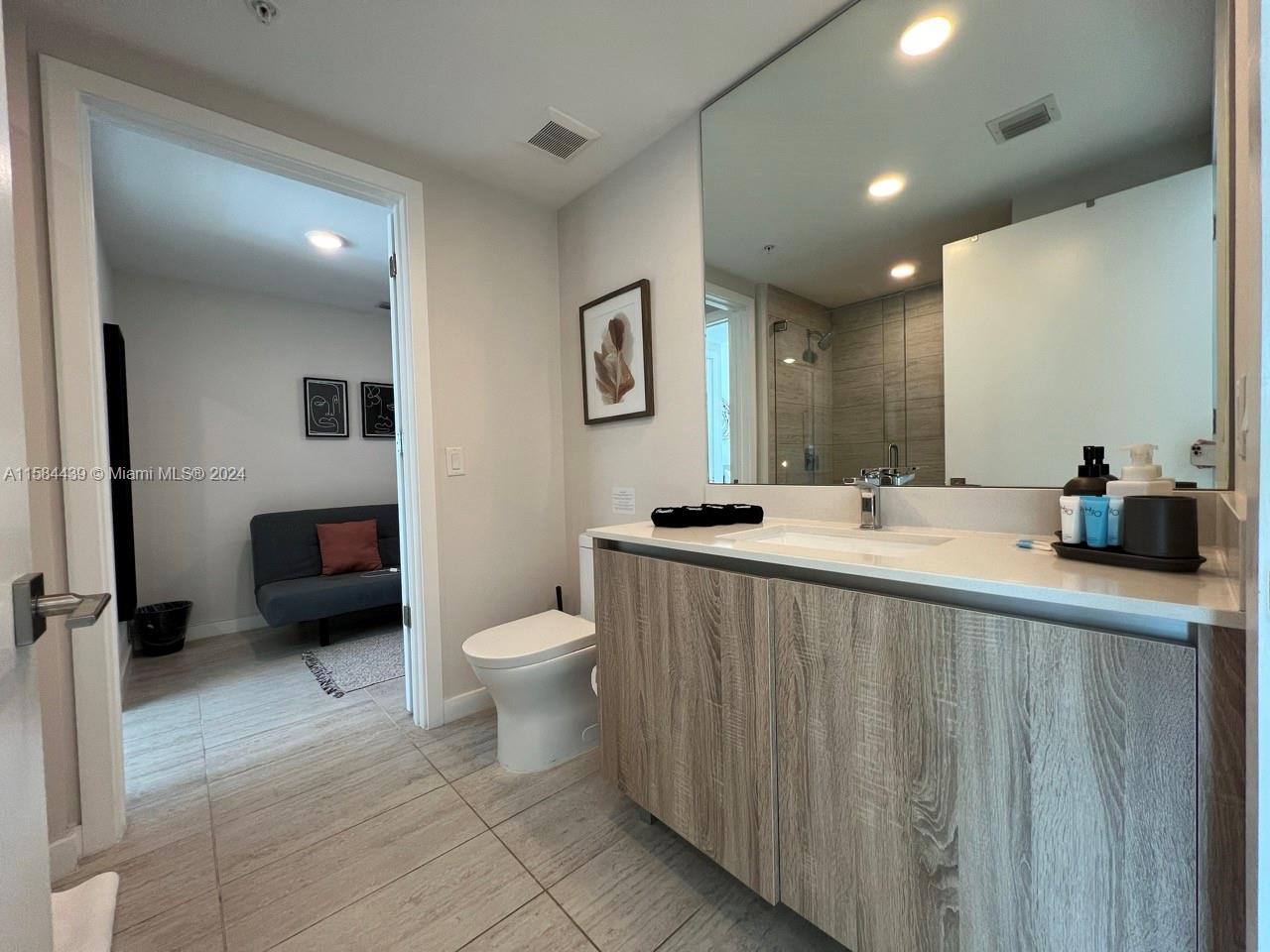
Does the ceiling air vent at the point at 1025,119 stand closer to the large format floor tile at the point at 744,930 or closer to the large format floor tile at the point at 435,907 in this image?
the large format floor tile at the point at 744,930

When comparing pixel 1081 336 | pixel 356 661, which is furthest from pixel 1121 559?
pixel 356 661

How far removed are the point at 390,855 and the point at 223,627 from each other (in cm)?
292

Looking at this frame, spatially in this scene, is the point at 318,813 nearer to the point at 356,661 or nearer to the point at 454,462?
the point at 454,462

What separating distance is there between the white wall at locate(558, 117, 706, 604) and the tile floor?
3.46 ft

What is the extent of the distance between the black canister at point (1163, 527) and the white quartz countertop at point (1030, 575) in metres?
0.04

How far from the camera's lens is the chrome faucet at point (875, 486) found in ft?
4.68

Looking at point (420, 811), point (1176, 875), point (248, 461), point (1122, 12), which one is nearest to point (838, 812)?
point (1176, 875)

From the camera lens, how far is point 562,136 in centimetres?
199

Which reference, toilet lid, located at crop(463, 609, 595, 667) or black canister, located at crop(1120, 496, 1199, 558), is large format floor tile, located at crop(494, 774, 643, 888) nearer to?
toilet lid, located at crop(463, 609, 595, 667)

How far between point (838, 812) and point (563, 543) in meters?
1.84

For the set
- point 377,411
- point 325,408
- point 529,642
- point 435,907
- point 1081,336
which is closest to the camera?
point 1081,336

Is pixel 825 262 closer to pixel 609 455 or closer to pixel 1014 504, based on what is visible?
pixel 1014 504

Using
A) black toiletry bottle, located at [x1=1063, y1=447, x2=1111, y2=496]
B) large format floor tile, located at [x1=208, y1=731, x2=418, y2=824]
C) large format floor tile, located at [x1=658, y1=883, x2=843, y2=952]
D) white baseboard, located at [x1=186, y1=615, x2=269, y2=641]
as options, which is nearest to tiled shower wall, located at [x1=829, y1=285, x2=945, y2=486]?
black toiletry bottle, located at [x1=1063, y1=447, x2=1111, y2=496]

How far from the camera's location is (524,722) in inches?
71.5
